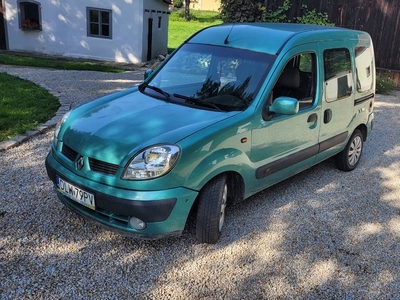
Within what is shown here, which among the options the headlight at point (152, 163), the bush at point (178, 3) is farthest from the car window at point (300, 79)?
the bush at point (178, 3)

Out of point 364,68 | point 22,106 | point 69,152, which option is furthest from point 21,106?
point 364,68

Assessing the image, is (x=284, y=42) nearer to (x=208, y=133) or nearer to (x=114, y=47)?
(x=208, y=133)

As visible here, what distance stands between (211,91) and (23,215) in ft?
7.24

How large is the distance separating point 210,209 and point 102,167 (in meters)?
0.96

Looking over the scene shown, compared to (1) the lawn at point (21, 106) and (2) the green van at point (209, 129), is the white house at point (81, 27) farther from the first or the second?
(2) the green van at point (209, 129)

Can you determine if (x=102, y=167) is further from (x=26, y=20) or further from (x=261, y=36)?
(x=26, y=20)

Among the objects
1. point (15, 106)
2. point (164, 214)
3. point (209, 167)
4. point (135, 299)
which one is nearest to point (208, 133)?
point (209, 167)

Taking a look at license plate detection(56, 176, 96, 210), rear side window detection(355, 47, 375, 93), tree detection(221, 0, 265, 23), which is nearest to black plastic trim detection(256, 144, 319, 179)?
rear side window detection(355, 47, 375, 93)

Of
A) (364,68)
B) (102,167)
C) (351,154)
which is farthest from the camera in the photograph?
(351,154)

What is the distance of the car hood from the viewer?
10.5 feet

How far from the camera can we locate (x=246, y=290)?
119 inches

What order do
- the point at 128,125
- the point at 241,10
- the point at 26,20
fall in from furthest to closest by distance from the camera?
the point at 26,20, the point at 241,10, the point at 128,125

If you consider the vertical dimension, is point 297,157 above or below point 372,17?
below

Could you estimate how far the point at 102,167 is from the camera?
3184mm
